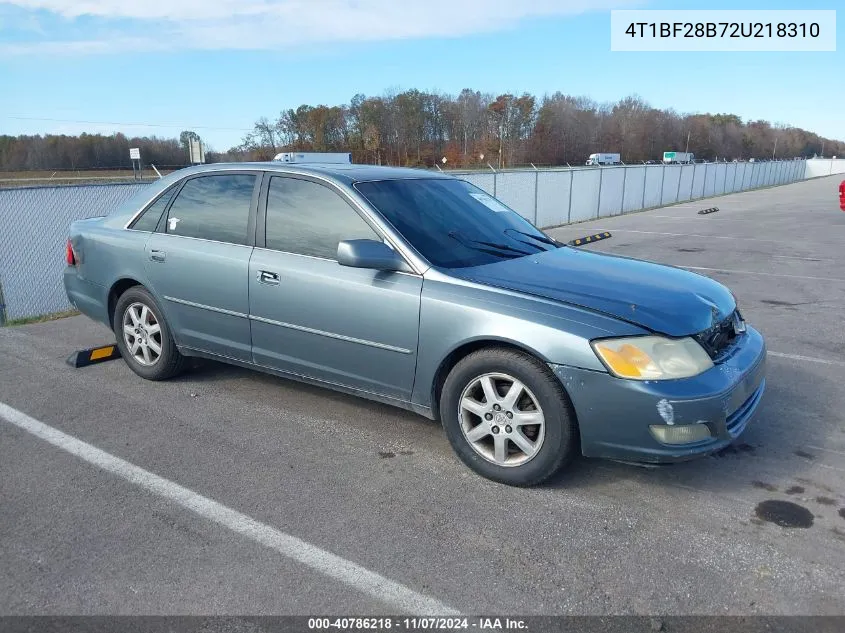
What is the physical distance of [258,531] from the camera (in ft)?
10.2

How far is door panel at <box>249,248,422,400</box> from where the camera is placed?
3721 millimetres

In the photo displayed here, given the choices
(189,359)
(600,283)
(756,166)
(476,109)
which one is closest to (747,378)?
(600,283)

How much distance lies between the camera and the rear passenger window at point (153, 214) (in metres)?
4.97

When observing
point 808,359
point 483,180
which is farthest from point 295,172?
point 483,180

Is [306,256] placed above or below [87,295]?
above

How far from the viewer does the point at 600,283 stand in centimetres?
375

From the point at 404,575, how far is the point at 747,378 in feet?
6.70

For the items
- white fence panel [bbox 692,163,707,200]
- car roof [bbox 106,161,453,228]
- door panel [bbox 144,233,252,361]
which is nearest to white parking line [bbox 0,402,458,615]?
door panel [bbox 144,233,252,361]

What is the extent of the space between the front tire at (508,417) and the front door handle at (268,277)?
1306 millimetres

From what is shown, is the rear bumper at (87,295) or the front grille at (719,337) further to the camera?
the rear bumper at (87,295)

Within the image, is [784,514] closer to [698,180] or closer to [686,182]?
[686,182]

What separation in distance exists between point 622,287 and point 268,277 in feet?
6.98

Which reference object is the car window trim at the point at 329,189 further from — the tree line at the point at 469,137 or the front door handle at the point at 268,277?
the tree line at the point at 469,137

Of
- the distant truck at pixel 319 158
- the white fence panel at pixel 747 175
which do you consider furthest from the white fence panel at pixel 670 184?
the distant truck at pixel 319 158
